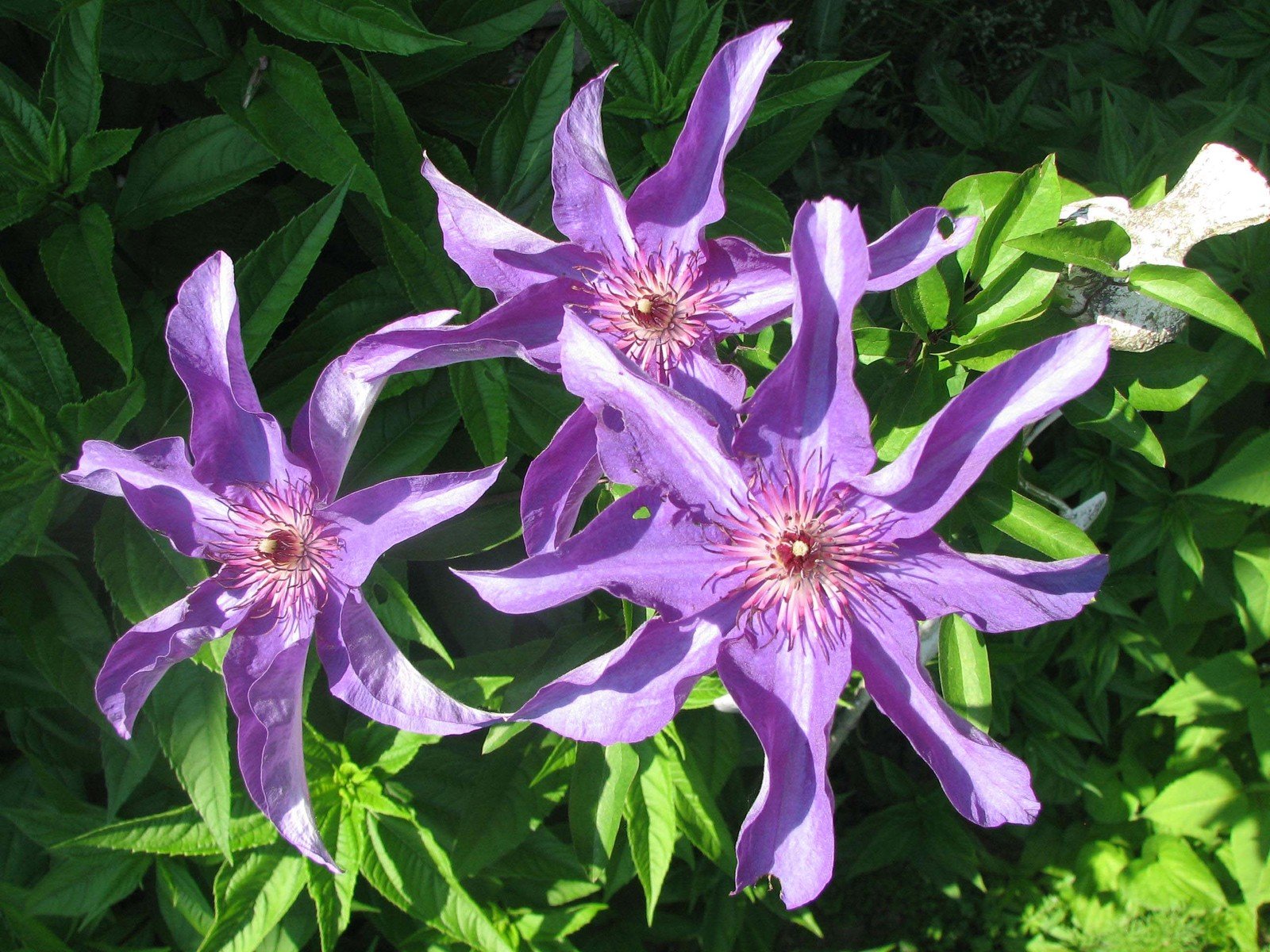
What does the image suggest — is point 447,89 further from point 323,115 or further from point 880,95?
point 880,95

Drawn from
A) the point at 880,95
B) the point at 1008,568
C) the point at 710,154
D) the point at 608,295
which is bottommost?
the point at 880,95

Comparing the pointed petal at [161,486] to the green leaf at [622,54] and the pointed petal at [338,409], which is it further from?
the green leaf at [622,54]

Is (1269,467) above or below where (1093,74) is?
below

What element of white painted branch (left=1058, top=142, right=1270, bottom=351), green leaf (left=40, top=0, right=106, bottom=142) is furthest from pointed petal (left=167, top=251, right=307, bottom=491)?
white painted branch (left=1058, top=142, right=1270, bottom=351)

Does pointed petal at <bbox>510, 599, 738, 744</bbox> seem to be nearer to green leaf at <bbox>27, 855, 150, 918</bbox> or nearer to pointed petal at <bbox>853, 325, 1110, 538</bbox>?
pointed petal at <bbox>853, 325, 1110, 538</bbox>

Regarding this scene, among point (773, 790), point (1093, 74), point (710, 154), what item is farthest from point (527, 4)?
point (1093, 74)

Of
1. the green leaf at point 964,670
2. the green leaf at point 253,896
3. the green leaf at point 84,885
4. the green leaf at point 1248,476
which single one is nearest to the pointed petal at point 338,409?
the green leaf at point 964,670
